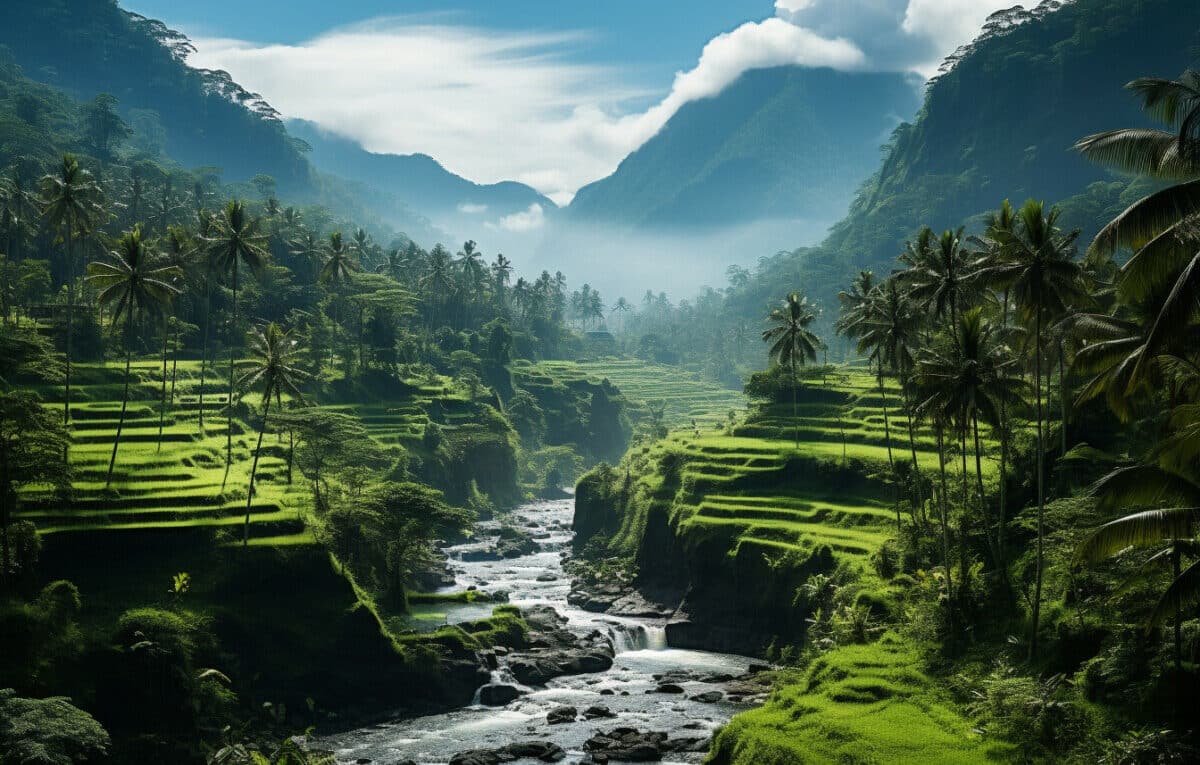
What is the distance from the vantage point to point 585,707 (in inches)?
2493

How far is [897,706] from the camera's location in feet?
151

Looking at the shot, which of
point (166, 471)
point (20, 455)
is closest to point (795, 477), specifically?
point (166, 471)

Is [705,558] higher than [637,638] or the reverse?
higher

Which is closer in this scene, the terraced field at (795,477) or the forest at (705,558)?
the forest at (705,558)

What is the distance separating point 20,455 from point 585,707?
39449 mm

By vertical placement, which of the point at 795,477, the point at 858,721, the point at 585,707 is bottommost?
the point at 585,707

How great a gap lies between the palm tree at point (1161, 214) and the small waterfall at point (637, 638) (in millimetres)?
61796

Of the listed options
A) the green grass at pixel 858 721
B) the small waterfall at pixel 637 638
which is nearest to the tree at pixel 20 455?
the green grass at pixel 858 721

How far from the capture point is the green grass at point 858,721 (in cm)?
4059

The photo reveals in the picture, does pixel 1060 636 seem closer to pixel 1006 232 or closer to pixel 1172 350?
pixel 1006 232

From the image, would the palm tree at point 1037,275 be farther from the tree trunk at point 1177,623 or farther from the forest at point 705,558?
the tree trunk at point 1177,623

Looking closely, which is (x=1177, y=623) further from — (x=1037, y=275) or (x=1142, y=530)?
(x=1037, y=275)

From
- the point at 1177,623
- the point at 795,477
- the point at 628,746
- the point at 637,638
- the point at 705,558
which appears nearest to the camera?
the point at 1177,623

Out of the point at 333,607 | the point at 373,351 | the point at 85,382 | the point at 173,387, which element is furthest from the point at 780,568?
the point at 373,351
